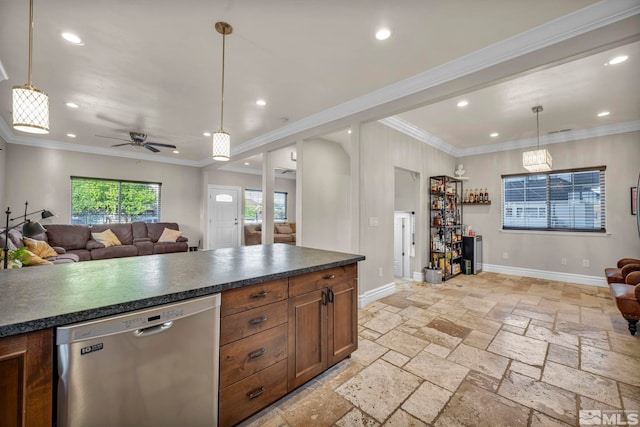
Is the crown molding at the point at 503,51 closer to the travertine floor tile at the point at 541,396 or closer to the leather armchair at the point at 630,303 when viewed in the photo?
the leather armchair at the point at 630,303

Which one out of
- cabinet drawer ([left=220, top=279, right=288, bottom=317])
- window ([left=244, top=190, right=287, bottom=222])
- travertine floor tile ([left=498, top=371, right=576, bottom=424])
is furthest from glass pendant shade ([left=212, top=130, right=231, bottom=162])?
window ([left=244, top=190, right=287, bottom=222])

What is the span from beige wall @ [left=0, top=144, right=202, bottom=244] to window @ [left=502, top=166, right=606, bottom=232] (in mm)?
8216

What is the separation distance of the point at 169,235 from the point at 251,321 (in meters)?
6.08

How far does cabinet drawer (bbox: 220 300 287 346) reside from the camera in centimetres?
138

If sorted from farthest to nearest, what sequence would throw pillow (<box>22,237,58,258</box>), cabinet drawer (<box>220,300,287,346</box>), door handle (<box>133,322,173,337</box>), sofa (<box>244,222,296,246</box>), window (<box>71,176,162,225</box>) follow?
1. sofa (<box>244,222,296,246</box>)
2. window (<box>71,176,162,225</box>)
3. throw pillow (<box>22,237,58,258</box>)
4. cabinet drawer (<box>220,300,287,346</box>)
5. door handle (<box>133,322,173,337</box>)

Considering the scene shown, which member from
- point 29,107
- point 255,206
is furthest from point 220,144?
point 255,206

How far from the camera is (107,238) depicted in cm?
568

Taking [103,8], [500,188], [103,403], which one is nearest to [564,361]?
[103,403]

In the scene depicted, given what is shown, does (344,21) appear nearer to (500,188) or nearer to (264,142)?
(264,142)

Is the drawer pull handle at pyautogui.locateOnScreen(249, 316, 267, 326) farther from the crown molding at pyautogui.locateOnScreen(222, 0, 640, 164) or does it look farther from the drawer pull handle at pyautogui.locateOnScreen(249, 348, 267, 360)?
the crown molding at pyautogui.locateOnScreen(222, 0, 640, 164)

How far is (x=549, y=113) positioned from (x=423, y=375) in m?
4.16

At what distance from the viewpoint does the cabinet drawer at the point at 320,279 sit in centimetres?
171

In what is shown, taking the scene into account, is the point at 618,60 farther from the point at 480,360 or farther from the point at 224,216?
the point at 224,216

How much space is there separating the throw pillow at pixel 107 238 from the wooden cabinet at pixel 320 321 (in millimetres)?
5905
